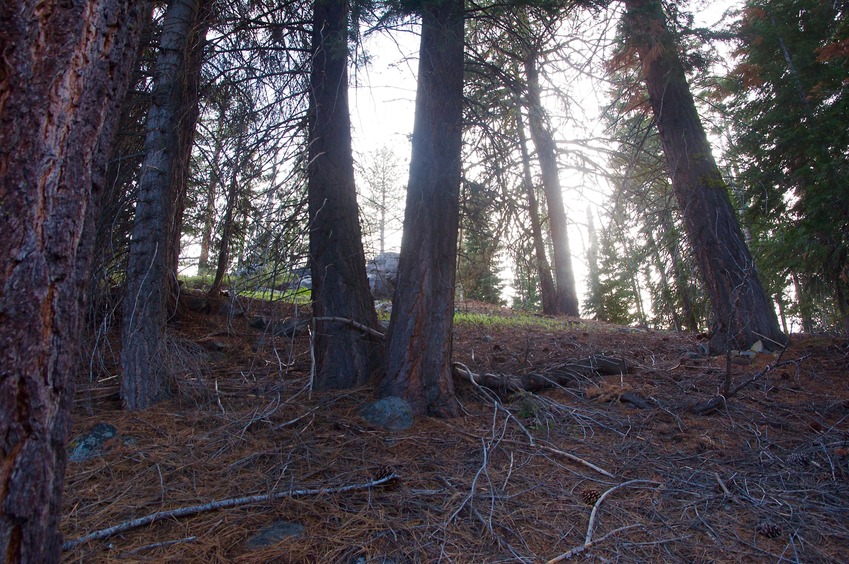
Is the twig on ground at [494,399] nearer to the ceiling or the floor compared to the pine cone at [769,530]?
nearer to the ceiling

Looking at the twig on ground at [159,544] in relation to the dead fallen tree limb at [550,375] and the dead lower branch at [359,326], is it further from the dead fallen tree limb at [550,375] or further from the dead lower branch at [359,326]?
the dead fallen tree limb at [550,375]

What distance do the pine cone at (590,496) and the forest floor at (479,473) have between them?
1 centimetres

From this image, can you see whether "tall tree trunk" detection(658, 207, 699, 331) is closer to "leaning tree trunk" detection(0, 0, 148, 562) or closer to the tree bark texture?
the tree bark texture

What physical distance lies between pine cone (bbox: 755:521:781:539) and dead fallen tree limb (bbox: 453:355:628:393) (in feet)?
6.23

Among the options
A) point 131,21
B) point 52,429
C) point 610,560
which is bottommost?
point 610,560

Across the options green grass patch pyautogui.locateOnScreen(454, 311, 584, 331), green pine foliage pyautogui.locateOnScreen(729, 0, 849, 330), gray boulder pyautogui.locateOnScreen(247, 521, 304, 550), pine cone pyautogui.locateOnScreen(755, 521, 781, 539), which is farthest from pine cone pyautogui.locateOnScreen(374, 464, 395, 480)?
green grass patch pyautogui.locateOnScreen(454, 311, 584, 331)

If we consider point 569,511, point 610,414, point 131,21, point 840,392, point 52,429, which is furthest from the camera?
point 840,392

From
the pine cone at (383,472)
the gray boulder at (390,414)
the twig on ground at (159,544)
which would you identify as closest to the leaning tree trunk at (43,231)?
the twig on ground at (159,544)

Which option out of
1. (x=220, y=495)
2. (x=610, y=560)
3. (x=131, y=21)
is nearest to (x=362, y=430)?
(x=220, y=495)

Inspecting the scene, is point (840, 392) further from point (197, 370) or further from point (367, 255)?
point (197, 370)

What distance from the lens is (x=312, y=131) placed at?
179 inches

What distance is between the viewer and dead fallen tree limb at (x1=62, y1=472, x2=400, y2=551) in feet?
7.19

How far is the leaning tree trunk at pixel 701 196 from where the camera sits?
584 centimetres

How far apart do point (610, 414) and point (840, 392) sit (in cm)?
210
